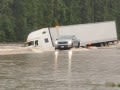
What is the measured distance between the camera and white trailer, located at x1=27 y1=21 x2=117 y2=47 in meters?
55.9

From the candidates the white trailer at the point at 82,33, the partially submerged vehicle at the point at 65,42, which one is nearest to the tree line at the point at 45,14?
the white trailer at the point at 82,33

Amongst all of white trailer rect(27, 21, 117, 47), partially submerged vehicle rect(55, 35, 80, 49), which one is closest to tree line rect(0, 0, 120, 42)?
white trailer rect(27, 21, 117, 47)

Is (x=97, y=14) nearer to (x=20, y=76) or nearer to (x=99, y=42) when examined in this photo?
(x=99, y=42)

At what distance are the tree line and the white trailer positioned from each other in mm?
26052

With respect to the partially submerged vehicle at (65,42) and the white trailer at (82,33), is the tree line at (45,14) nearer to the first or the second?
the white trailer at (82,33)

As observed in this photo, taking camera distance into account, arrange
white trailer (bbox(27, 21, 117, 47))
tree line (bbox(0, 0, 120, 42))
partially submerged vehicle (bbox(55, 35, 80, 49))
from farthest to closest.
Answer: tree line (bbox(0, 0, 120, 42)) < white trailer (bbox(27, 21, 117, 47)) < partially submerged vehicle (bbox(55, 35, 80, 49))

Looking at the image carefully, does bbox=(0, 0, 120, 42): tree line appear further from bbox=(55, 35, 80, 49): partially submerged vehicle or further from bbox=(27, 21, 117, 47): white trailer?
bbox=(55, 35, 80, 49): partially submerged vehicle

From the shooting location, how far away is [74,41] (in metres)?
53.0

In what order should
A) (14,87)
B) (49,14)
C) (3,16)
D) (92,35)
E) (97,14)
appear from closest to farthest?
1. (14,87)
2. (92,35)
3. (3,16)
4. (49,14)
5. (97,14)

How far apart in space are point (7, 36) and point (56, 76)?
220 ft

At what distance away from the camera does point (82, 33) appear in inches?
2301

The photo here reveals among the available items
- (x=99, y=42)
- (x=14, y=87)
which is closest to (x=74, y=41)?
(x=99, y=42)

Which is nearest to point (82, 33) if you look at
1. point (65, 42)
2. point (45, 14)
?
point (65, 42)

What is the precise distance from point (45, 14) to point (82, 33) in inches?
1382
